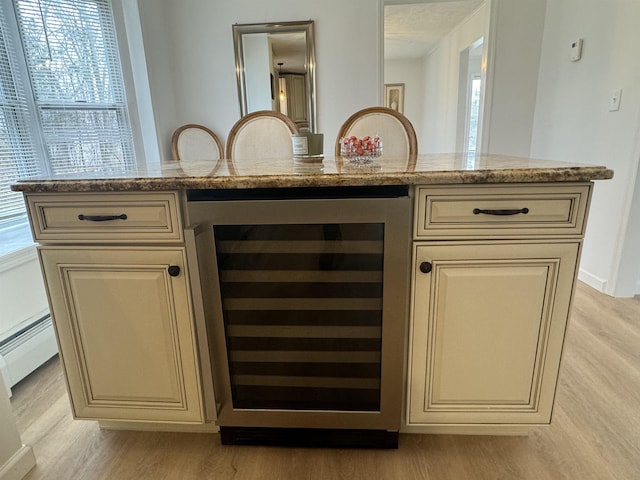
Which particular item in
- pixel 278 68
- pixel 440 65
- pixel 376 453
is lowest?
pixel 376 453

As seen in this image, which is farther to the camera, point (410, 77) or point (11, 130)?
point (410, 77)

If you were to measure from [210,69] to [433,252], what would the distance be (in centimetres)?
288

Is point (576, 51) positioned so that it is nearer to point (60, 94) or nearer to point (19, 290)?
point (60, 94)

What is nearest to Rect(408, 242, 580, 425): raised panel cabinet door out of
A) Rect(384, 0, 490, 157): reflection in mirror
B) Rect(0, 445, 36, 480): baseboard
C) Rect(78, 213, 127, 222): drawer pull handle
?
Rect(78, 213, 127, 222): drawer pull handle

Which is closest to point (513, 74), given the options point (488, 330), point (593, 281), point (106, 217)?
point (593, 281)

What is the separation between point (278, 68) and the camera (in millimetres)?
3062

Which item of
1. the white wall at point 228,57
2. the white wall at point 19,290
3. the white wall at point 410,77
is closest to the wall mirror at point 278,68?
the white wall at point 228,57

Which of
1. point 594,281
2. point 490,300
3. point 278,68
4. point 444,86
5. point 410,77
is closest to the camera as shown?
point 490,300

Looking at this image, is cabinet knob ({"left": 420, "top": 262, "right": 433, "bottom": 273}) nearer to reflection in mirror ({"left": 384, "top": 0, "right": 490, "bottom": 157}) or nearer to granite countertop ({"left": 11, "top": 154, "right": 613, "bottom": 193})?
granite countertop ({"left": 11, "top": 154, "right": 613, "bottom": 193})

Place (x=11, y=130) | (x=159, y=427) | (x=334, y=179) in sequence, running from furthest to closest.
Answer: (x=11, y=130) < (x=159, y=427) < (x=334, y=179)

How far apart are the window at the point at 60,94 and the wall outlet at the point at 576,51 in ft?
9.85

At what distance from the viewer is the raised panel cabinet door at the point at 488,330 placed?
1.00m

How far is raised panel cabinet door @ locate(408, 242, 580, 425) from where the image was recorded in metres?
1.00

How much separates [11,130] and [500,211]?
228cm
